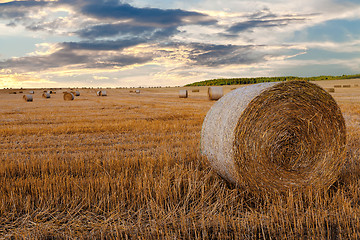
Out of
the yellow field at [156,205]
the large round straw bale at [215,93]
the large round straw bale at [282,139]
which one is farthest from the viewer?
the large round straw bale at [215,93]

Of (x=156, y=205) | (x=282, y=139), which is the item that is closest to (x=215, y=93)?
(x=282, y=139)

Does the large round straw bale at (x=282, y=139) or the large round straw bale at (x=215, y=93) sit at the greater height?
the large round straw bale at (x=215, y=93)

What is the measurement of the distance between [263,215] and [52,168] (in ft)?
13.7

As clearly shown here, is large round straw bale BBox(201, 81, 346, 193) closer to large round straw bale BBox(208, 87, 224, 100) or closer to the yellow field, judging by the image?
the yellow field

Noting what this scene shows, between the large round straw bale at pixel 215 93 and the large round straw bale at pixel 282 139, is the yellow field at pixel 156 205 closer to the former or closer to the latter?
the large round straw bale at pixel 282 139

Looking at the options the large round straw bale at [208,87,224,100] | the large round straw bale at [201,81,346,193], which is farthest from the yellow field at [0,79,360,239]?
the large round straw bale at [208,87,224,100]

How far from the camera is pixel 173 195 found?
454 centimetres

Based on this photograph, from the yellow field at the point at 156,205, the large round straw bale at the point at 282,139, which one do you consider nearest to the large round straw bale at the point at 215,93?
the yellow field at the point at 156,205

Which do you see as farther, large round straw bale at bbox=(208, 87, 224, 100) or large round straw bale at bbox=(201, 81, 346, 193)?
large round straw bale at bbox=(208, 87, 224, 100)

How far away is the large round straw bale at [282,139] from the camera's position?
466cm

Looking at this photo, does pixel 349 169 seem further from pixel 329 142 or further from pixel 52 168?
pixel 52 168

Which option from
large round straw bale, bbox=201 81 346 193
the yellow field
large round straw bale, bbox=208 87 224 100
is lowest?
the yellow field

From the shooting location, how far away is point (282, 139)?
4840 millimetres

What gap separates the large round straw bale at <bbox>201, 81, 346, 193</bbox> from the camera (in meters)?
4.66
